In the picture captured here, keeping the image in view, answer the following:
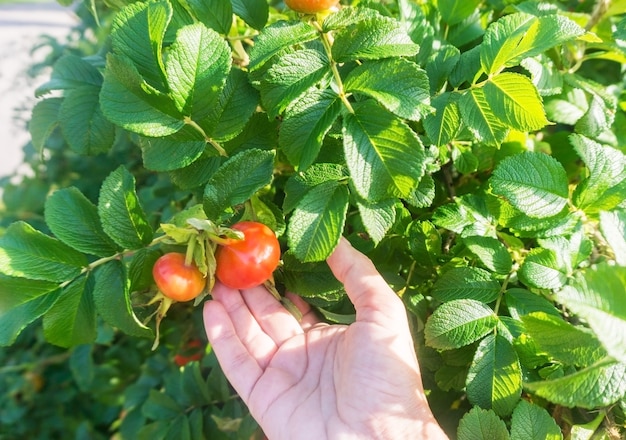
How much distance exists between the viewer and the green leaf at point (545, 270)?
35.7 inches

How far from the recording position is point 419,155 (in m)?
0.83

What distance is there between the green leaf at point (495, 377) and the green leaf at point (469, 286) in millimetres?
79

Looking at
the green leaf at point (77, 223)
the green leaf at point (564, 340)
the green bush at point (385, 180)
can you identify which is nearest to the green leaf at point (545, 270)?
the green bush at point (385, 180)

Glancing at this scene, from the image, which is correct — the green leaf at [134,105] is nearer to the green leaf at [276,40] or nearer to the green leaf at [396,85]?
the green leaf at [276,40]

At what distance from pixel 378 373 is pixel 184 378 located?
70 centimetres

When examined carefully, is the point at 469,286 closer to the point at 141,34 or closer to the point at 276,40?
the point at 276,40

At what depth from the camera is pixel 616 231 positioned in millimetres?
789

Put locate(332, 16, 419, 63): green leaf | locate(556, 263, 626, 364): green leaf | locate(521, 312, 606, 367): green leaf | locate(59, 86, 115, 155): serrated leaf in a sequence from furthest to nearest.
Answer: locate(59, 86, 115, 155): serrated leaf
locate(332, 16, 419, 63): green leaf
locate(521, 312, 606, 367): green leaf
locate(556, 263, 626, 364): green leaf

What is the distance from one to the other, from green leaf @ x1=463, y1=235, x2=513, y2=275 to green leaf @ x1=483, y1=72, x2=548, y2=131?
0.20 metres

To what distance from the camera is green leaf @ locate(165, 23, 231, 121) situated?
89 centimetres

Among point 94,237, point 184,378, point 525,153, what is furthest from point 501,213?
point 184,378

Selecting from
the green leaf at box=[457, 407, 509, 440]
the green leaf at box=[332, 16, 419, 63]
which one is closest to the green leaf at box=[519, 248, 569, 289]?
the green leaf at box=[457, 407, 509, 440]

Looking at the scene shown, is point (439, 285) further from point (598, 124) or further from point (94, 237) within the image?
point (94, 237)

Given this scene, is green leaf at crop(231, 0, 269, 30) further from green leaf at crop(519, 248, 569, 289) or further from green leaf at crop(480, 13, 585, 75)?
green leaf at crop(519, 248, 569, 289)
